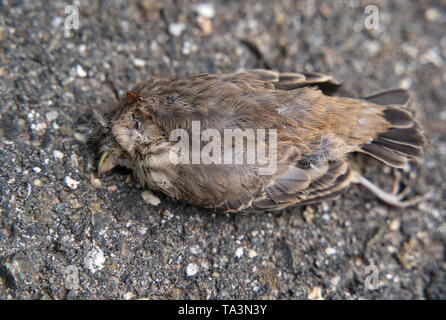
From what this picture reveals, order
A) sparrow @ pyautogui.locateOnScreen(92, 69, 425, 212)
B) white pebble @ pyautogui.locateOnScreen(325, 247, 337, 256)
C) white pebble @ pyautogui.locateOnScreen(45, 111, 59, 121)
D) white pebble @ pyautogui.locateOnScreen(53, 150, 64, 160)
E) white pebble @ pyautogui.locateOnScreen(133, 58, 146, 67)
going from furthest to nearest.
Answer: white pebble @ pyautogui.locateOnScreen(133, 58, 146, 67) < white pebble @ pyautogui.locateOnScreen(325, 247, 337, 256) < white pebble @ pyautogui.locateOnScreen(45, 111, 59, 121) < white pebble @ pyautogui.locateOnScreen(53, 150, 64, 160) < sparrow @ pyautogui.locateOnScreen(92, 69, 425, 212)

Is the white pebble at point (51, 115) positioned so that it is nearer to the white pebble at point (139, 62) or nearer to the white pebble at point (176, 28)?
the white pebble at point (139, 62)

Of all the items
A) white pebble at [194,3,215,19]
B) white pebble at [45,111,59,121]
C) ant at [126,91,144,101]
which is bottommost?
white pebble at [45,111,59,121]

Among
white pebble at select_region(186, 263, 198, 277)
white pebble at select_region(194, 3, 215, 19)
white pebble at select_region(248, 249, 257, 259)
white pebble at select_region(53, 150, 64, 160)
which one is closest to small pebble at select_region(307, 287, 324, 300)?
white pebble at select_region(248, 249, 257, 259)

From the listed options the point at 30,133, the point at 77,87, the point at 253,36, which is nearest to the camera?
the point at 30,133

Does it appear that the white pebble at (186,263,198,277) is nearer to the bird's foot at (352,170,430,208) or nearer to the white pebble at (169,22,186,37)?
the bird's foot at (352,170,430,208)

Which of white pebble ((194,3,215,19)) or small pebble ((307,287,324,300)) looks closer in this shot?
small pebble ((307,287,324,300))
